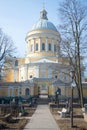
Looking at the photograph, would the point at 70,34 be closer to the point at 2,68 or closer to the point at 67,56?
the point at 67,56

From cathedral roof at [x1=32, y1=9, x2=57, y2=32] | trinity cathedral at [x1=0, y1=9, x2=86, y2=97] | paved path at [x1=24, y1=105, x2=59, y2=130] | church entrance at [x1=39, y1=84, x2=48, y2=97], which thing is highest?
cathedral roof at [x1=32, y1=9, x2=57, y2=32]

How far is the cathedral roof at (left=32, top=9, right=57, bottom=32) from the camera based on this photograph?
72.3 m

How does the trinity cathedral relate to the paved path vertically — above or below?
above

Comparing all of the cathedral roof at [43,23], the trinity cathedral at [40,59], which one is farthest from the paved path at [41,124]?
the cathedral roof at [43,23]

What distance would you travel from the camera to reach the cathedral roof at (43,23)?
7233cm

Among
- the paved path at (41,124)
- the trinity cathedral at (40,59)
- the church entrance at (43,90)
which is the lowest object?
the paved path at (41,124)

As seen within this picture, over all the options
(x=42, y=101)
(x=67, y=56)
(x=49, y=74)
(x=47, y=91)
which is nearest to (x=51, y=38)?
(x=49, y=74)

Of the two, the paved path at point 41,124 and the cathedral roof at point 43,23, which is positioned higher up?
the cathedral roof at point 43,23

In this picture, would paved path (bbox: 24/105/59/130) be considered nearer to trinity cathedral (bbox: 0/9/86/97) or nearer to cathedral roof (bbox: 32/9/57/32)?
trinity cathedral (bbox: 0/9/86/97)

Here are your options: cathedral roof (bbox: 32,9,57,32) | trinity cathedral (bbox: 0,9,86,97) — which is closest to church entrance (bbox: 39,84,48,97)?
trinity cathedral (bbox: 0,9,86,97)

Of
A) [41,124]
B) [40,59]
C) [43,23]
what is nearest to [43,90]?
[40,59]

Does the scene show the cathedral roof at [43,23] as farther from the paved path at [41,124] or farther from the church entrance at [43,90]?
the paved path at [41,124]

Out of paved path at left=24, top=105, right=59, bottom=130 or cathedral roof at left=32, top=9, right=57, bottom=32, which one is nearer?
paved path at left=24, top=105, right=59, bottom=130

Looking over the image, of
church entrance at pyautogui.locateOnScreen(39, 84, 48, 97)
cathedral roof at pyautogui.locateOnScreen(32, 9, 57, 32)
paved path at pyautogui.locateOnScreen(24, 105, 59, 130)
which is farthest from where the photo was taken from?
cathedral roof at pyautogui.locateOnScreen(32, 9, 57, 32)
